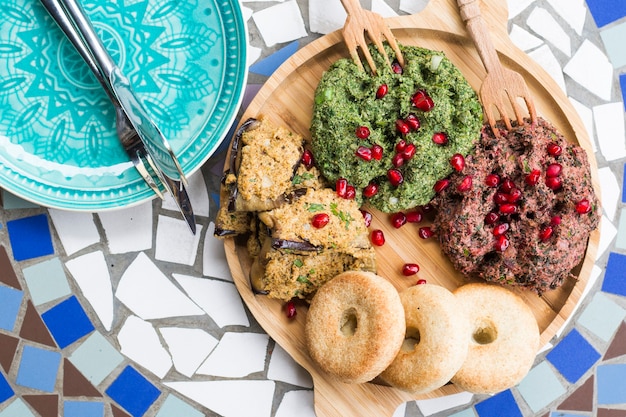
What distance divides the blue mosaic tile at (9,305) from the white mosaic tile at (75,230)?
41cm

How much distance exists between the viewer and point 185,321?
11.0ft

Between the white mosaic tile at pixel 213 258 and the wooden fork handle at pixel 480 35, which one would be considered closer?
the wooden fork handle at pixel 480 35

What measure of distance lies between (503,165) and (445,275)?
713 millimetres

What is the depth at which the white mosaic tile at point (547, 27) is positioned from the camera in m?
3.34

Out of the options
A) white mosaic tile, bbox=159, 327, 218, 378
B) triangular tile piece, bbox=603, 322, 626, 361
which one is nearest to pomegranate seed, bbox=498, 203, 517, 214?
triangular tile piece, bbox=603, 322, 626, 361

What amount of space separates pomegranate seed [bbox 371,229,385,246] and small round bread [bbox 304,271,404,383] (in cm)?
24

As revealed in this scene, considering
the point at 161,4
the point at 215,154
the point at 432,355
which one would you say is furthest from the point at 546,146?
the point at 161,4

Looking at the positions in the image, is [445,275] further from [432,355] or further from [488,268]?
[432,355]

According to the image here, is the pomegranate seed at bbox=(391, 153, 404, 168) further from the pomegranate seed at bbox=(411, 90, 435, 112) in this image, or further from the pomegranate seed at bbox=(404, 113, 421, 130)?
the pomegranate seed at bbox=(411, 90, 435, 112)

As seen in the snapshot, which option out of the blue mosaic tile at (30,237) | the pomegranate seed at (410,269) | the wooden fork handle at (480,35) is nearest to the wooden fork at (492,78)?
the wooden fork handle at (480,35)

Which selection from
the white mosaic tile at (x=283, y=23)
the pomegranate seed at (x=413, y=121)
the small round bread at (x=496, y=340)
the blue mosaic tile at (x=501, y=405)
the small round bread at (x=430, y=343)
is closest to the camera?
the small round bread at (x=430, y=343)

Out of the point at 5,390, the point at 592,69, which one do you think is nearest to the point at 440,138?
the point at 592,69

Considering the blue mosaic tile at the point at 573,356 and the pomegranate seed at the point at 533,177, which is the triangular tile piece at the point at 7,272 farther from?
the blue mosaic tile at the point at 573,356

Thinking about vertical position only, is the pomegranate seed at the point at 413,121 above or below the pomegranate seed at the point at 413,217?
above
